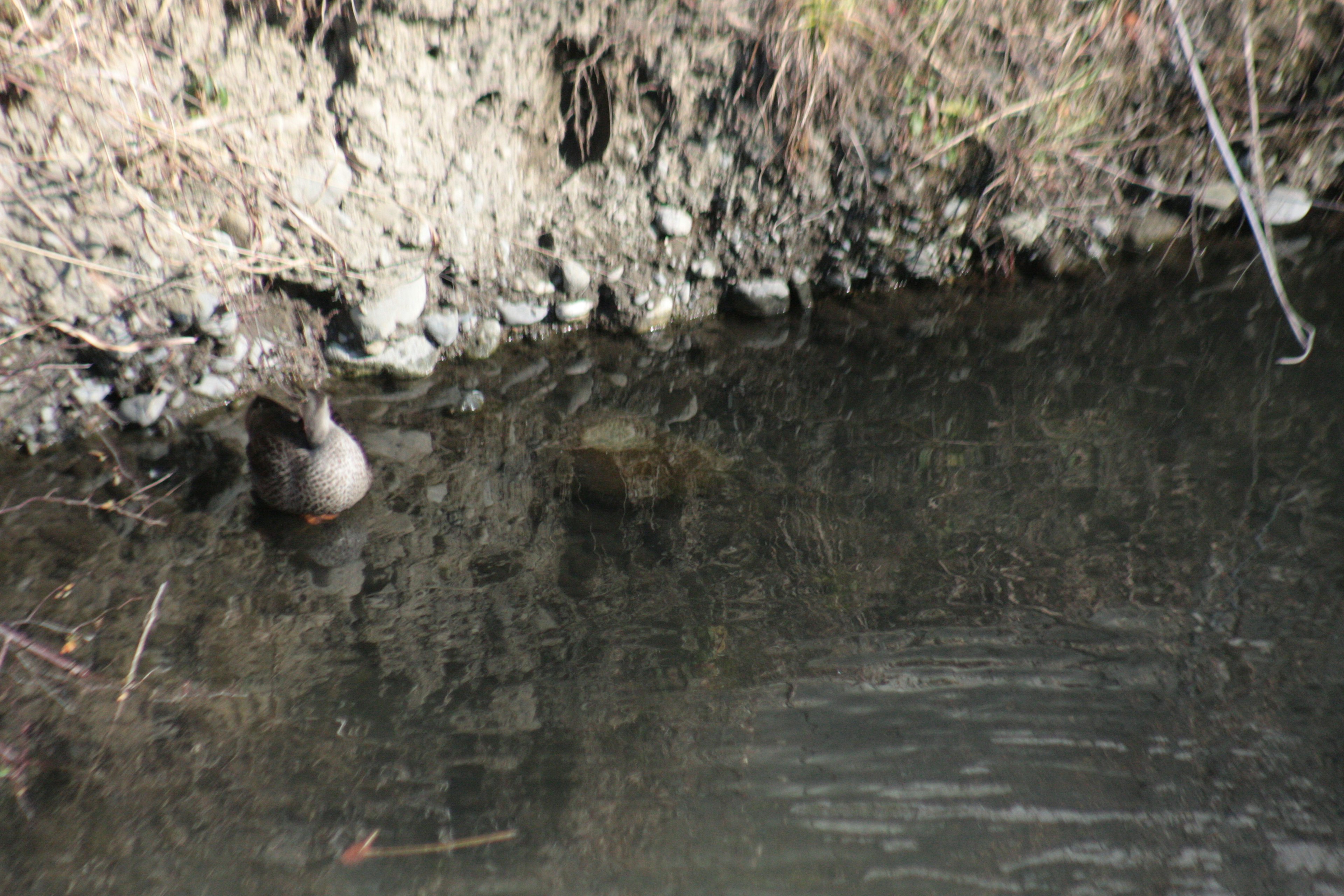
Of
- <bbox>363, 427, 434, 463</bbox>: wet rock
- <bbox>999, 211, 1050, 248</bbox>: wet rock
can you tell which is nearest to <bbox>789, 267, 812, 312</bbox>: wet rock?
<bbox>999, 211, 1050, 248</bbox>: wet rock

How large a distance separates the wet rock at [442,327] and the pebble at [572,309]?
523 mm

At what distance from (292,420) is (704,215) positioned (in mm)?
2367

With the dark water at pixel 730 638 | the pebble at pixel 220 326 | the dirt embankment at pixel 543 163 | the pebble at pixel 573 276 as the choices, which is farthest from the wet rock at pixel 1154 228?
the pebble at pixel 220 326

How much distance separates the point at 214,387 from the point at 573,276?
5.82ft

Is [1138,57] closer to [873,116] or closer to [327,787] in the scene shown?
[873,116]

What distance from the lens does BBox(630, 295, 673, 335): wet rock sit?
14.9 ft

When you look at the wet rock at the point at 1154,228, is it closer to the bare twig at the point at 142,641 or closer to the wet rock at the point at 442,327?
the wet rock at the point at 442,327

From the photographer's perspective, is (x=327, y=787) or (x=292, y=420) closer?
(x=327, y=787)

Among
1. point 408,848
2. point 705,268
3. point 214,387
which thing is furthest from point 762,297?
point 408,848

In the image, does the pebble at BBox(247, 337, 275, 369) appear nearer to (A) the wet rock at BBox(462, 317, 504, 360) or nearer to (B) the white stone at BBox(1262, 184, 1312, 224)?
(A) the wet rock at BBox(462, 317, 504, 360)

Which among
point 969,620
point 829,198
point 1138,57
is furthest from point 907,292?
point 969,620

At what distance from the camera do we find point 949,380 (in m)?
4.18

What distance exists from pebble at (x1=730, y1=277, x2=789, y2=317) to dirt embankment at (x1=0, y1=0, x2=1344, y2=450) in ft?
0.04

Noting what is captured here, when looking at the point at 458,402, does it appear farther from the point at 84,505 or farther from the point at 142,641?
the point at 142,641
